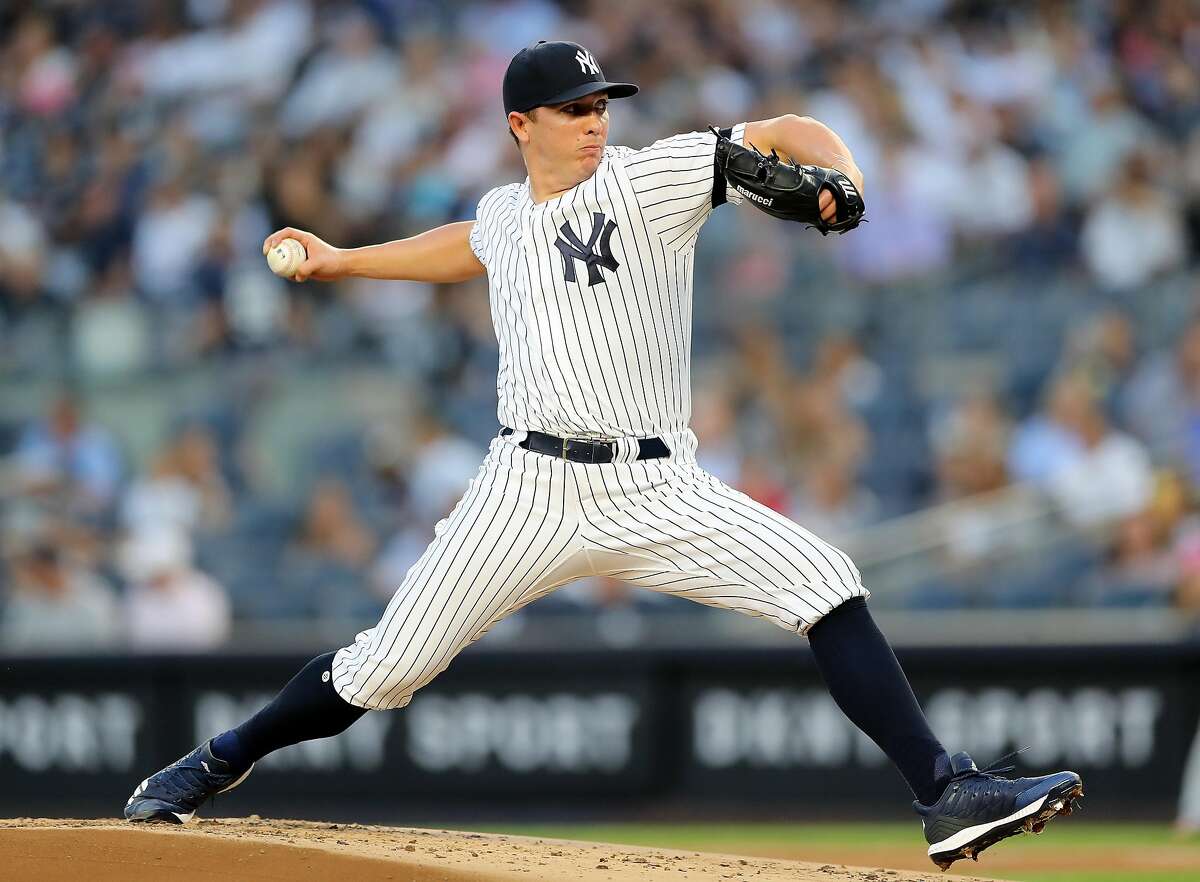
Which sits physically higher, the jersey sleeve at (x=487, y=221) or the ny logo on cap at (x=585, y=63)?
the ny logo on cap at (x=585, y=63)

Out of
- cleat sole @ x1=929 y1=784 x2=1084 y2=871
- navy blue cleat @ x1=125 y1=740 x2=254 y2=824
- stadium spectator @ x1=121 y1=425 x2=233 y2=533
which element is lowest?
cleat sole @ x1=929 y1=784 x2=1084 y2=871

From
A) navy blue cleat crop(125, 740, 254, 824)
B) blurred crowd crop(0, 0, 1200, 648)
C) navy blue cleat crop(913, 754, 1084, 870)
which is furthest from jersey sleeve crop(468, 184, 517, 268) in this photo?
blurred crowd crop(0, 0, 1200, 648)

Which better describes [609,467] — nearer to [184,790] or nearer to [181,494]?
[184,790]

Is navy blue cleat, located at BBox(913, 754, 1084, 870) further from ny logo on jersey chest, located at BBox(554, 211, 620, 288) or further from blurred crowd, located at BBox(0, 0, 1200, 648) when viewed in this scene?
blurred crowd, located at BBox(0, 0, 1200, 648)

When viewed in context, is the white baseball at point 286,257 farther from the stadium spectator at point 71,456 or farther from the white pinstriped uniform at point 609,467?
the stadium spectator at point 71,456

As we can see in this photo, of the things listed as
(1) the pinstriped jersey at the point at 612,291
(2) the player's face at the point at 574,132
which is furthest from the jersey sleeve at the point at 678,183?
(2) the player's face at the point at 574,132

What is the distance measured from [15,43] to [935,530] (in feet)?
23.2

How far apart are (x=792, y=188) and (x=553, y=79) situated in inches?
24.8

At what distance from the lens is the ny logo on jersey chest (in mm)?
3770

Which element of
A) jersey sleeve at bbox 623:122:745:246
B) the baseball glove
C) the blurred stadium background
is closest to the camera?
the baseball glove

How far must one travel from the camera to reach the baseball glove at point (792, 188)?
353 centimetres

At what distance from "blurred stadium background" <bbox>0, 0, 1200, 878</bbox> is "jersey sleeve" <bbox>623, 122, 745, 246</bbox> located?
15.7 feet

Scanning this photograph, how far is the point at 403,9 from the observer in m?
11.6

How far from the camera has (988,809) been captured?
11.9 ft
